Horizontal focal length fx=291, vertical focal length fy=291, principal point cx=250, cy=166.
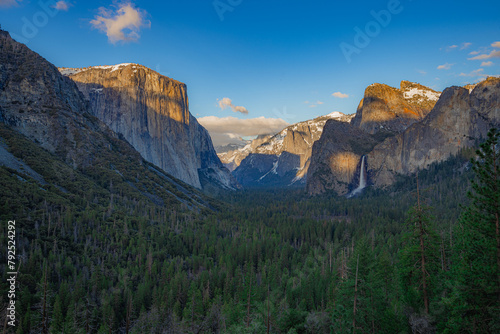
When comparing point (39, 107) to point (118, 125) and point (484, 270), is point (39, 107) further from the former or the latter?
point (484, 270)

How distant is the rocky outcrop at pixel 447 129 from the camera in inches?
5925

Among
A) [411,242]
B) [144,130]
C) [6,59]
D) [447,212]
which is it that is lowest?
[447,212]

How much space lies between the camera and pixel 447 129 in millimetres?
162625

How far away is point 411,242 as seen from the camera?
73.9 ft

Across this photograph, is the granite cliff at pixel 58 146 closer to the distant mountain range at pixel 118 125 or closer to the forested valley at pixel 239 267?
the distant mountain range at pixel 118 125

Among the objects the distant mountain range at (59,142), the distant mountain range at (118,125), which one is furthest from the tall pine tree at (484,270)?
the distant mountain range at (118,125)

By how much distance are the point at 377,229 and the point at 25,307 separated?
9081 cm

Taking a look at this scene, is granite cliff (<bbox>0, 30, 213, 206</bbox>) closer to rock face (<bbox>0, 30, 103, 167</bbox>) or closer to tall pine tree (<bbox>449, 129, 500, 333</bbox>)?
rock face (<bbox>0, 30, 103, 167</bbox>)

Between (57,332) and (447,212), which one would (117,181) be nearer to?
(57,332)

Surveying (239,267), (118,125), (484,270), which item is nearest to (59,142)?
(118,125)

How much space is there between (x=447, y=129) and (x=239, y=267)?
15729 centimetres

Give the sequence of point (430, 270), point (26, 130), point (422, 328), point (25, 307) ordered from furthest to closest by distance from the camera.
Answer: point (26, 130), point (25, 307), point (430, 270), point (422, 328)

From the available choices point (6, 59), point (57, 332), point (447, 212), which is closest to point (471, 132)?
point (447, 212)

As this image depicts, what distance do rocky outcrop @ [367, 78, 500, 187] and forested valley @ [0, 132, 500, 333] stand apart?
41206 mm
